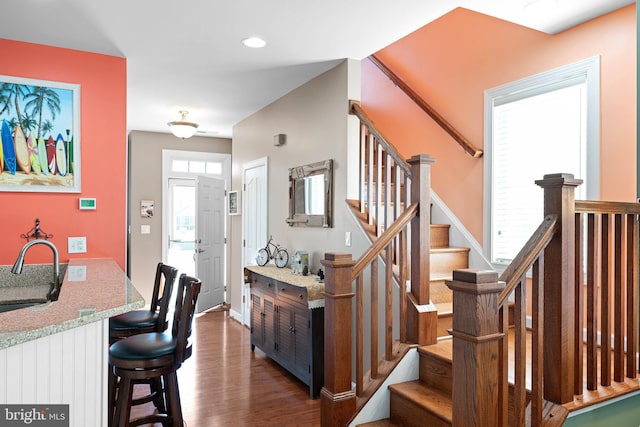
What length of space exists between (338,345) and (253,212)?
3442 mm

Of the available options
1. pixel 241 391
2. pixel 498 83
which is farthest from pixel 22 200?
pixel 498 83

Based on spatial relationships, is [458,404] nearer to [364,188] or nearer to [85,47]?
[364,188]

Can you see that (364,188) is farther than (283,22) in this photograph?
Yes

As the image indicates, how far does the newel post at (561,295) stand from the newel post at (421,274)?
33.2 inches

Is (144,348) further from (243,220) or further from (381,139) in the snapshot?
(243,220)

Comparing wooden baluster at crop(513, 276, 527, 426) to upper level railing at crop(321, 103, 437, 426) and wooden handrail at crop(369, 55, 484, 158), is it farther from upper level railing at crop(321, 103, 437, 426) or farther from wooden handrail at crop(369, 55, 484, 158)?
wooden handrail at crop(369, 55, 484, 158)

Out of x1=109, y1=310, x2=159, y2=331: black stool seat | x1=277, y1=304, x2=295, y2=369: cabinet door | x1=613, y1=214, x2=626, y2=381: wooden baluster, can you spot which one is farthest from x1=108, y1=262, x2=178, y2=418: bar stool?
x1=613, y1=214, x2=626, y2=381: wooden baluster

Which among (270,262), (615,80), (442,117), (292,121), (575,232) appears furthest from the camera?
(270,262)

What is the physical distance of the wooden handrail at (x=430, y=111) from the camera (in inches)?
146

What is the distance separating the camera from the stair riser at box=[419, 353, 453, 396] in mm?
2514

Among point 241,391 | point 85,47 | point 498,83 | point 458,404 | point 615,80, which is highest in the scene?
point 85,47

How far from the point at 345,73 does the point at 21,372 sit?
3204mm

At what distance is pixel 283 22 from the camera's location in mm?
3031

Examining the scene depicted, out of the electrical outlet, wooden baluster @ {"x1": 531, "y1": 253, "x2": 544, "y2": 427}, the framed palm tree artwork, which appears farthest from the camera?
the electrical outlet
